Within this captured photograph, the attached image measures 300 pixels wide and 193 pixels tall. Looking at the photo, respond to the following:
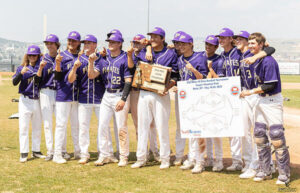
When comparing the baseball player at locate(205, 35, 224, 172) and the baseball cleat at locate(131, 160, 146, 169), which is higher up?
the baseball player at locate(205, 35, 224, 172)

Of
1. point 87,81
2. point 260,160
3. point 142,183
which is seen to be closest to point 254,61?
point 260,160

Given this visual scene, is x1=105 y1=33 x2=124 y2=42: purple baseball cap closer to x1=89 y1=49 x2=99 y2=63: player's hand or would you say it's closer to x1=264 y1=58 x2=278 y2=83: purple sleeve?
x1=89 y1=49 x2=99 y2=63: player's hand

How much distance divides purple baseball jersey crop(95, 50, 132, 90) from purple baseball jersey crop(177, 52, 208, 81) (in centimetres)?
101

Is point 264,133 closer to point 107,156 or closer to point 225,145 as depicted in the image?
point 107,156

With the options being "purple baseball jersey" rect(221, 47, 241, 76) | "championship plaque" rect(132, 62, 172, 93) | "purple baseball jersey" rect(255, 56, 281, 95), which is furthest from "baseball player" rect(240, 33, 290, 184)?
"championship plaque" rect(132, 62, 172, 93)

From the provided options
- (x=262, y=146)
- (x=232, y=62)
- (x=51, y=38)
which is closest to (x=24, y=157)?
(x=51, y=38)

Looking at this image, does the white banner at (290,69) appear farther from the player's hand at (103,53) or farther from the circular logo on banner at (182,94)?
the circular logo on banner at (182,94)

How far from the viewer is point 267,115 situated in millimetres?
6266

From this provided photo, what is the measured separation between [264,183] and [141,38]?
3.79 metres

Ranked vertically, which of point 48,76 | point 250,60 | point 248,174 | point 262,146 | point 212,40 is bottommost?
point 248,174

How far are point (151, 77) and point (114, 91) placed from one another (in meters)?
0.83

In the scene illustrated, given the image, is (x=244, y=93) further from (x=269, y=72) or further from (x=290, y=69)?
(x=290, y=69)

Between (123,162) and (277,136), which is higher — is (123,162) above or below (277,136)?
below

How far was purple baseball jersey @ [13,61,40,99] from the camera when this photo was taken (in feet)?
25.8
